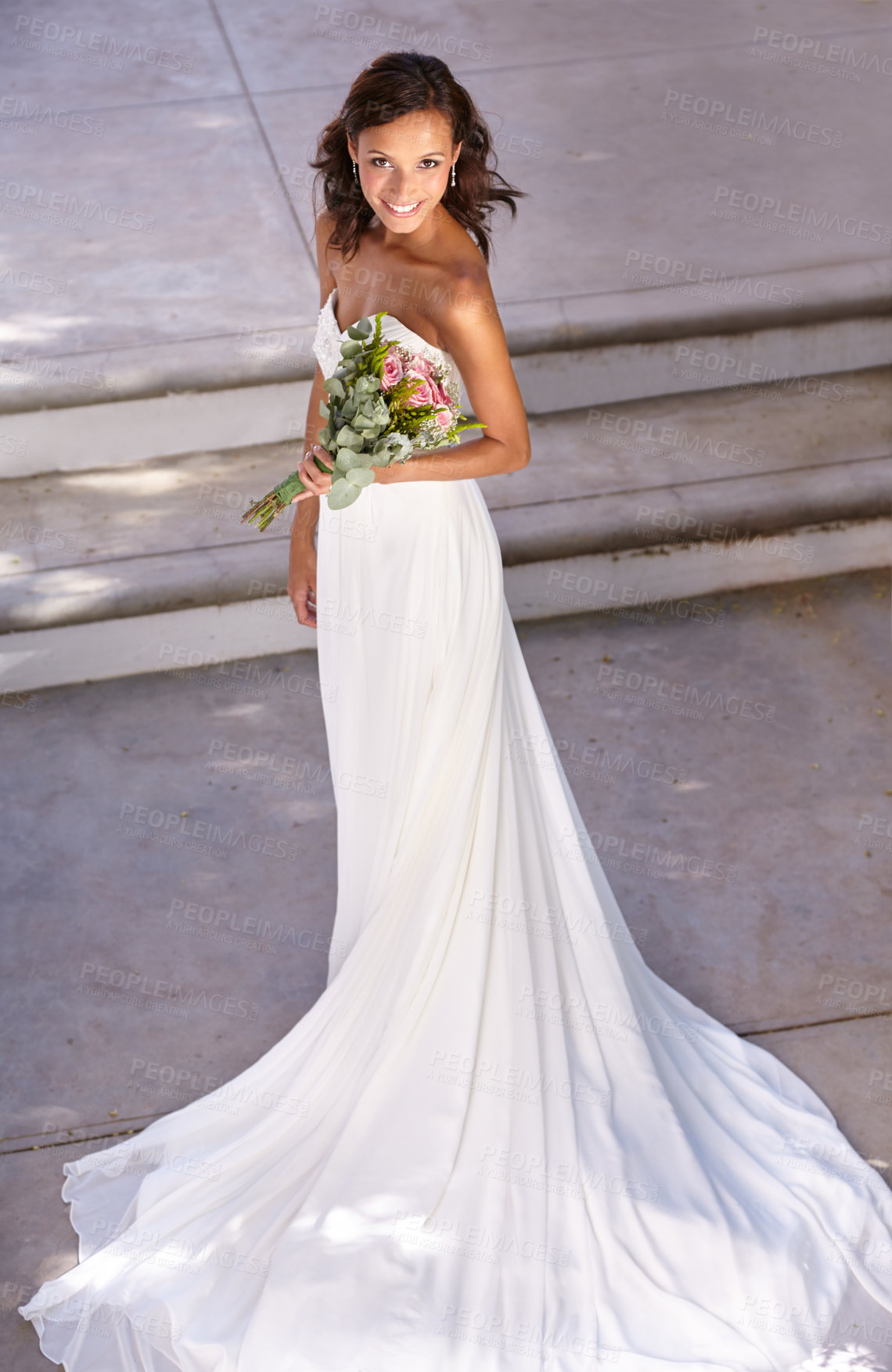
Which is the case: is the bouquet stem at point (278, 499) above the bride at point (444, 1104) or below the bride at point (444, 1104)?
above

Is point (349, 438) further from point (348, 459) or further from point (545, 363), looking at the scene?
point (545, 363)

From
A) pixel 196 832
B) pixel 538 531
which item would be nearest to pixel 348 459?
pixel 196 832

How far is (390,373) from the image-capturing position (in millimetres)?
2699

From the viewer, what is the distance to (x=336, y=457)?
2623mm

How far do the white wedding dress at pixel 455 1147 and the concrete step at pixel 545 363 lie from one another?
273 centimetres

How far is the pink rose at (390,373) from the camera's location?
2.70m

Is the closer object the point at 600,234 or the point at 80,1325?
the point at 80,1325

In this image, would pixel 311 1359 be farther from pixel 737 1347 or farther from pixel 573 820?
pixel 573 820

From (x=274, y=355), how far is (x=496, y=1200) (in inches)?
146

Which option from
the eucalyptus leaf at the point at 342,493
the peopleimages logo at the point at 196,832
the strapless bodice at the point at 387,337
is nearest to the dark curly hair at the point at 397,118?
the strapless bodice at the point at 387,337

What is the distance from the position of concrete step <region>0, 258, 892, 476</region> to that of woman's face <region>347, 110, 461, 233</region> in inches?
115

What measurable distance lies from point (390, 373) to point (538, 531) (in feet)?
8.83

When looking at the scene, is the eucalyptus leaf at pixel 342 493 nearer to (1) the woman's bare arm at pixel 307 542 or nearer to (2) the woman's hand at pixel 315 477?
(2) the woman's hand at pixel 315 477

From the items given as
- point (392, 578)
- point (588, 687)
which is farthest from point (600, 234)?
point (392, 578)
